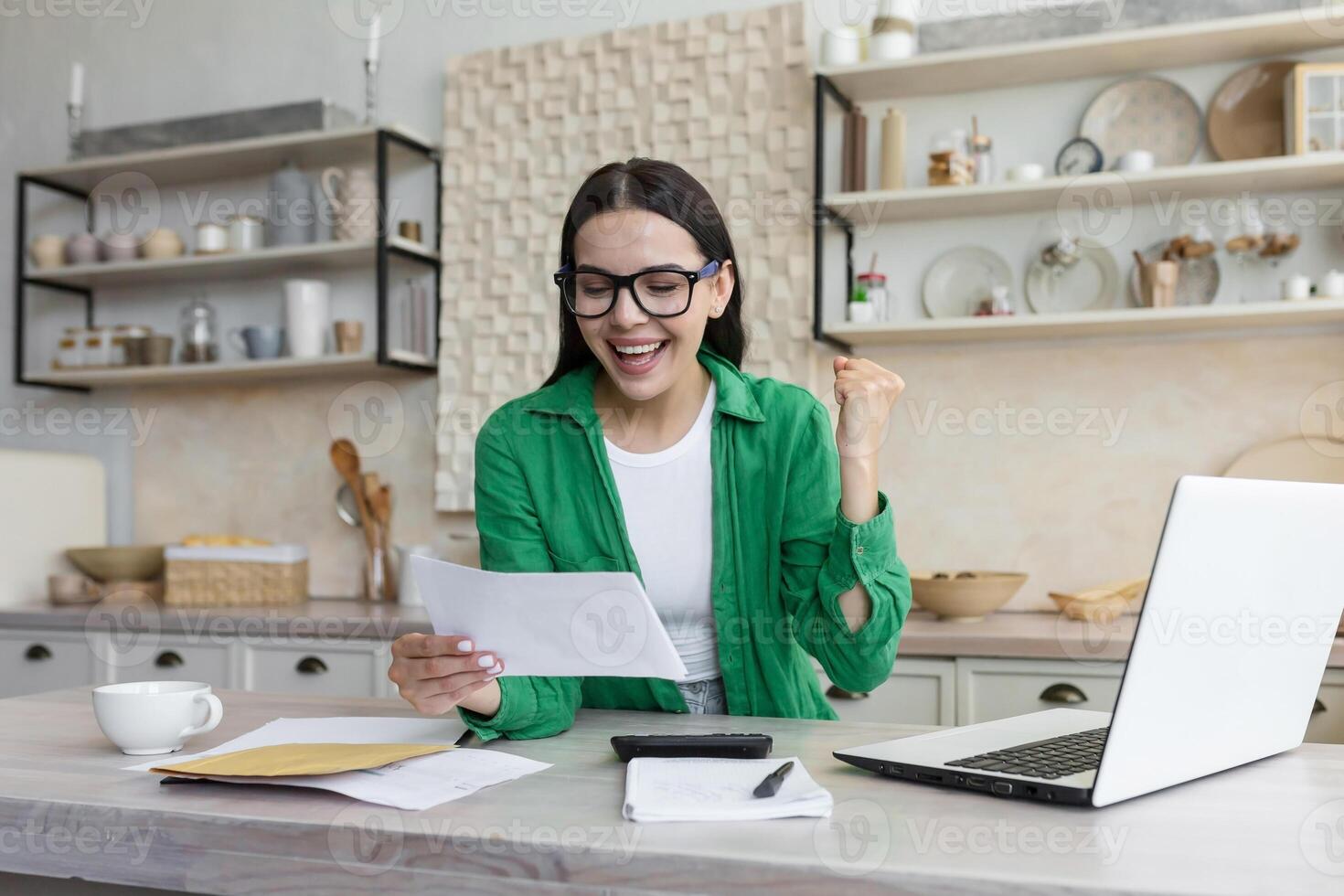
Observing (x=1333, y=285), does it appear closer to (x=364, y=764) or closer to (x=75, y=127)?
(x=364, y=764)

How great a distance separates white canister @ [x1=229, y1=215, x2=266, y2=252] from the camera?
11.2 feet

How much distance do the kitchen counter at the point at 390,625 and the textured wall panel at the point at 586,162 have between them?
55 cm

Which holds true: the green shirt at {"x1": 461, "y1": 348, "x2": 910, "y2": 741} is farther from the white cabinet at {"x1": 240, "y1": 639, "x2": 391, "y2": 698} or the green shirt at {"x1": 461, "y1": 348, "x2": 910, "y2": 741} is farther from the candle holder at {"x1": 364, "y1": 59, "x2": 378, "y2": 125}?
the candle holder at {"x1": 364, "y1": 59, "x2": 378, "y2": 125}

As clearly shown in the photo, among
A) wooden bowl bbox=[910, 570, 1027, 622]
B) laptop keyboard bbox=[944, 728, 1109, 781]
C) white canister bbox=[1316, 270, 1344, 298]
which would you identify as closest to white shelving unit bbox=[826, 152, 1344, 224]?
white canister bbox=[1316, 270, 1344, 298]

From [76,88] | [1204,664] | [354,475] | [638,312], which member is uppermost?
[76,88]

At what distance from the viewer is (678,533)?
1.58m

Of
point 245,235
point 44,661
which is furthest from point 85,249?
point 44,661

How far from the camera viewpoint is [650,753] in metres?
1.15

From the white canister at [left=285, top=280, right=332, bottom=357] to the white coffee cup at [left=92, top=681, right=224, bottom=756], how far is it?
7.12ft

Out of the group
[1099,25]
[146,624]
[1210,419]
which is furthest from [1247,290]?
[146,624]

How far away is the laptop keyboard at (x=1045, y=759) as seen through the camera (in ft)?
3.38

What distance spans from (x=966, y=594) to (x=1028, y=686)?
27 cm

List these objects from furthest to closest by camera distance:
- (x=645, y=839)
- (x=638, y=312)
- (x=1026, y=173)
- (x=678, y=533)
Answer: (x=1026, y=173), (x=678, y=533), (x=638, y=312), (x=645, y=839)

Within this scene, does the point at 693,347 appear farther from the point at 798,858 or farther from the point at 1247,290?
the point at 1247,290
